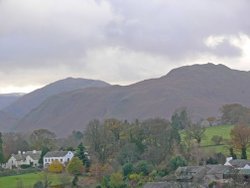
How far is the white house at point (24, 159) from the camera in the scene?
83463 millimetres

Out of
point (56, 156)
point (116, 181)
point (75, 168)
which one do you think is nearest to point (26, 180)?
point (75, 168)

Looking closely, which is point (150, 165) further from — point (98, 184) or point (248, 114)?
point (248, 114)

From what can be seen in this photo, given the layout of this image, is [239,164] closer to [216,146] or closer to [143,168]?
[143,168]

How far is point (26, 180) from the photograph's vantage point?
6381 cm

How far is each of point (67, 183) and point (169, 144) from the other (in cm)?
1320

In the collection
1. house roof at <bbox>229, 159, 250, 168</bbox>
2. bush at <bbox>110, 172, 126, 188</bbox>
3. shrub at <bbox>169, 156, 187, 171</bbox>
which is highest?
shrub at <bbox>169, 156, 187, 171</bbox>

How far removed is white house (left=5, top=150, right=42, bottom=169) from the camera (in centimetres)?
8346

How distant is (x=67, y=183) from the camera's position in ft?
189

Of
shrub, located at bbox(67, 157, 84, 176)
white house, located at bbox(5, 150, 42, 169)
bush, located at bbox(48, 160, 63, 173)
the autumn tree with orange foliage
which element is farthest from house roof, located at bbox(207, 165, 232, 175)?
white house, located at bbox(5, 150, 42, 169)

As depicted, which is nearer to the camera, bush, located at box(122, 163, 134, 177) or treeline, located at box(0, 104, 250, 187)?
bush, located at box(122, 163, 134, 177)

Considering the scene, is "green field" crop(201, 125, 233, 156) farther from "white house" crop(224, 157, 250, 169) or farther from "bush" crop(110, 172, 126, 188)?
"bush" crop(110, 172, 126, 188)

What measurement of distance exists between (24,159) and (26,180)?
2197 cm

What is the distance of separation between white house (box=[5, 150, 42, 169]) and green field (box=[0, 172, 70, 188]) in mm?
12613

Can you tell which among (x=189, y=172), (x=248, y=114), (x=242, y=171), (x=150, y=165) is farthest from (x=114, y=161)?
(x=248, y=114)
